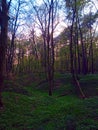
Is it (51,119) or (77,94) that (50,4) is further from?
(51,119)

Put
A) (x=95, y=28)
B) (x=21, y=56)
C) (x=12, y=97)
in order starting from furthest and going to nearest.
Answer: (x=21, y=56) < (x=95, y=28) < (x=12, y=97)

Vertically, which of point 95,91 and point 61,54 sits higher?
point 61,54

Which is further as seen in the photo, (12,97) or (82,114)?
(12,97)

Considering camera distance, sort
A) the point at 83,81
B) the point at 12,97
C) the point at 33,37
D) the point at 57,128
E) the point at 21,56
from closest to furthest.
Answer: the point at 57,128, the point at 12,97, the point at 83,81, the point at 33,37, the point at 21,56

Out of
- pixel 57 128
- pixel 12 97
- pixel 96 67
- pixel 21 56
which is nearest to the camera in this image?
pixel 57 128

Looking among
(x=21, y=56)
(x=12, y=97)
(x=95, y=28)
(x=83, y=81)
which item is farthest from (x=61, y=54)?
(x=12, y=97)

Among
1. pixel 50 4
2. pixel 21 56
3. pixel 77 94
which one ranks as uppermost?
pixel 50 4

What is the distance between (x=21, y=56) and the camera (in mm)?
64688

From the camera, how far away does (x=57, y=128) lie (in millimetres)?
9484

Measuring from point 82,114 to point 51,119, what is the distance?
145 cm

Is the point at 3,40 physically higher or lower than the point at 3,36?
lower

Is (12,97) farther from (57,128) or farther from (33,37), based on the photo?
(33,37)

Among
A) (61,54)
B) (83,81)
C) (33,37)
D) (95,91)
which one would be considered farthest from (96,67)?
(95,91)

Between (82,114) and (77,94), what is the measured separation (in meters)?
13.9
